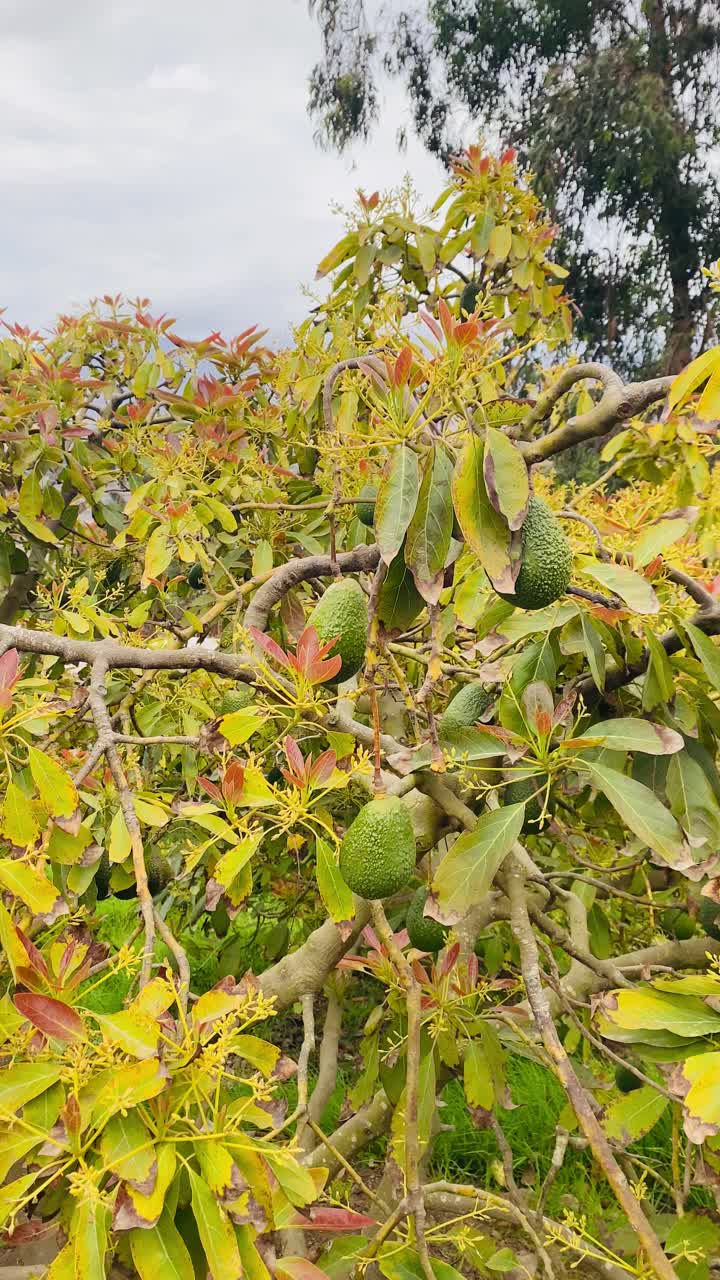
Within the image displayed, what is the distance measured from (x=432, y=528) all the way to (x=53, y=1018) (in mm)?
502

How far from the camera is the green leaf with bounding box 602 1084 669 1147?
1.04 metres

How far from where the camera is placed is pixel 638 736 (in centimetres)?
93

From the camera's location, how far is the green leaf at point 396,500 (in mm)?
789

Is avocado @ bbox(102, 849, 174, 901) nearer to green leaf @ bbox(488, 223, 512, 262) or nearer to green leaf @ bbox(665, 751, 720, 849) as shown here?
green leaf @ bbox(665, 751, 720, 849)

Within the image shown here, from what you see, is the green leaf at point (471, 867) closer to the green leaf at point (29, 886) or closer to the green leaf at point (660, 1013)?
the green leaf at point (660, 1013)

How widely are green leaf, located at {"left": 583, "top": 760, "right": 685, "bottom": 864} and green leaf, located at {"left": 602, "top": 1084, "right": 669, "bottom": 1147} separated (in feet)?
1.20

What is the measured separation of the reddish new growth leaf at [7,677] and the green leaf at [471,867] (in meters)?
0.42

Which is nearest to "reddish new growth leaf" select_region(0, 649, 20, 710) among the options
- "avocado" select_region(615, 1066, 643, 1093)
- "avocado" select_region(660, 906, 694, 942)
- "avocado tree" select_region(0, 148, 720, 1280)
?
"avocado tree" select_region(0, 148, 720, 1280)

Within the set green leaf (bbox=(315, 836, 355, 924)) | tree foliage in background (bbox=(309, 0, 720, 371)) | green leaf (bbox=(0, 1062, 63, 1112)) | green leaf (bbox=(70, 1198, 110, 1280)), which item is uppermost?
tree foliage in background (bbox=(309, 0, 720, 371))

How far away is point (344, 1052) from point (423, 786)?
1.86 m

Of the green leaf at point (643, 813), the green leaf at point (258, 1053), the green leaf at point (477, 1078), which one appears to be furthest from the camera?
the green leaf at point (477, 1078)

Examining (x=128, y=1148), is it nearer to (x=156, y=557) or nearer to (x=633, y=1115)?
(x=633, y=1115)

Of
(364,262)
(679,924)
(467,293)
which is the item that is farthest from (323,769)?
(467,293)

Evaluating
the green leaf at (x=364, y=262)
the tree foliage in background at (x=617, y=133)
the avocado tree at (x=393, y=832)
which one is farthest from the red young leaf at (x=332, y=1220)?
the tree foliage in background at (x=617, y=133)
